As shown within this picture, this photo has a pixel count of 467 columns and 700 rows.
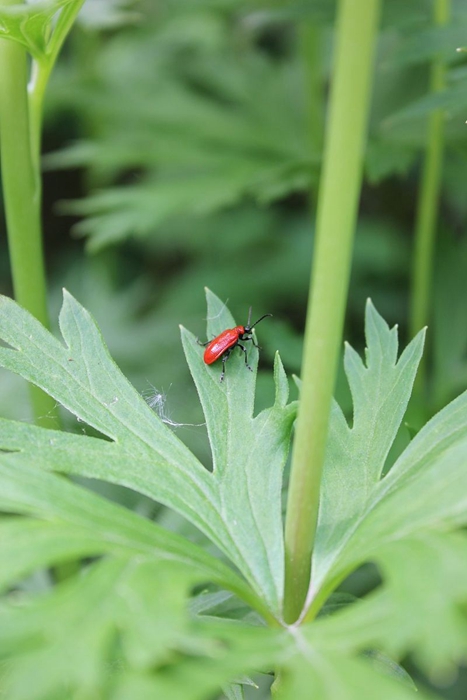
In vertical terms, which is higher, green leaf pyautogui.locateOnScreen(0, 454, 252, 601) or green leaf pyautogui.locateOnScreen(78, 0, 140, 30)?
green leaf pyautogui.locateOnScreen(78, 0, 140, 30)

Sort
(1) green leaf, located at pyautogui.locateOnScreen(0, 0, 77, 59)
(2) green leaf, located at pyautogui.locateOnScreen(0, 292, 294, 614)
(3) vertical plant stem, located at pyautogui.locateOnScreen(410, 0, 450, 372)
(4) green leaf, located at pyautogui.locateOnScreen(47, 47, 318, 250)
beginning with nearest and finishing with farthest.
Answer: (2) green leaf, located at pyautogui.locateOnScreen(0, 292, 294, 614), (1) green leaf, located at pyautogui.locateOnScreen(0, 0, 77, 59), (3) vertical plant stem, located at pyautogui.locateOnScreen(410, 0, 450, 372), (4) green leaf, located at pyautogui.locateOnScreen(47, 47, 318, 250)

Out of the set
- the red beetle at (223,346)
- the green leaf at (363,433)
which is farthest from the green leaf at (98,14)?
the green leaf at (363,433)

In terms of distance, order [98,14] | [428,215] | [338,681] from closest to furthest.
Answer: [338,681] < [428,215] < [98,14]

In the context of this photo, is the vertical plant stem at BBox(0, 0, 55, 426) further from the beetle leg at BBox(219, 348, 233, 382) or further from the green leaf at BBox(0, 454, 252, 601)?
the green leaf at BBox(0, 454, 252, 601)

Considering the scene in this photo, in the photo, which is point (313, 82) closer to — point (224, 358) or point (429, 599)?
point (224, 358)

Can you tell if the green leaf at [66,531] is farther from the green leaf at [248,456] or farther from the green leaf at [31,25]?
the green leaf at [31,25]

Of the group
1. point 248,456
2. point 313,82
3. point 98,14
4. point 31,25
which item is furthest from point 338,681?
point 313,82

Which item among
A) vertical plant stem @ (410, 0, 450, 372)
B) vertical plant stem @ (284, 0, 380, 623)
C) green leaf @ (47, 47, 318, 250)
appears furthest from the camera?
green leaf @ (47, 47, 318, 250)

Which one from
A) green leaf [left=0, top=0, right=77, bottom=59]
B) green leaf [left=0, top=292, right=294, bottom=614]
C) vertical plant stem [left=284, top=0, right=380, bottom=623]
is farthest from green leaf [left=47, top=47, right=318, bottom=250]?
vertical plant stem [left=284, top=0, right=380, bottom=623]

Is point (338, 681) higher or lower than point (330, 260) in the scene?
lower
